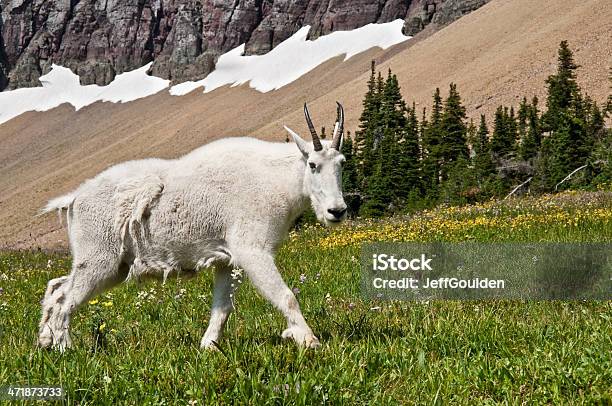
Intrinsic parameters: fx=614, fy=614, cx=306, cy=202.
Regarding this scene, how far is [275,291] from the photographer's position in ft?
16.6

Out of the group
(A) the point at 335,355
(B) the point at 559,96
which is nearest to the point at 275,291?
(A) the point at 335,355

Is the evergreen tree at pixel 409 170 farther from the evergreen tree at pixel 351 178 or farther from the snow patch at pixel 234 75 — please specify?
the snow patch at pixel 234 75

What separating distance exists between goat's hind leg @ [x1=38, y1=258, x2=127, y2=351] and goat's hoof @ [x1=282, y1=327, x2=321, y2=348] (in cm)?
188

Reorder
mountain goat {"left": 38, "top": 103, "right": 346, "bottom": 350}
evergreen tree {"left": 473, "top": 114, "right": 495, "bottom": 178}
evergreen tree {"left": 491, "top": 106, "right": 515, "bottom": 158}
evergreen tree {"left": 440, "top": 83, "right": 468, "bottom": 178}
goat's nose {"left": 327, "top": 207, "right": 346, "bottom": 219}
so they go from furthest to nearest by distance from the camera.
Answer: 1. evergreen tree {"left": 440, "top": 83, "right": 468, "bottom": 178}
2. evergreen tree {"left": 491, "top": 106, "right": 515, "bottom": 158}
3. evergreen tree {"left": 473, "top": 114, "right": 495, "bottom": 178}
4. mountain goat {"left": 38, "top": 103, "right": 346, "bottom": 350}
5. goat's nose {"left": 327, "top": 207, "right": 346, "bottom": 219}

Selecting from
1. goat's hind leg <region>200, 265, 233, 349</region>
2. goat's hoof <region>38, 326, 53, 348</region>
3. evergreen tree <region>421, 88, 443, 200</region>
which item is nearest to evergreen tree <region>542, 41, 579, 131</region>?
evergreen tree <region>421, 88, 443, 200</region>

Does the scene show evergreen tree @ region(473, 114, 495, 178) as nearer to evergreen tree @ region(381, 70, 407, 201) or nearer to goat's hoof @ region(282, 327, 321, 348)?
evergreen tree @ region(381, 70, 407, 201)

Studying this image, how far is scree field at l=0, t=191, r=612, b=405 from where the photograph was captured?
3.79 m

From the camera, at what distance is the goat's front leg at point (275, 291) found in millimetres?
4969

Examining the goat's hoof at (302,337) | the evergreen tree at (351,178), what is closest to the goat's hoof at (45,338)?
the goat's hoof at (302,337)

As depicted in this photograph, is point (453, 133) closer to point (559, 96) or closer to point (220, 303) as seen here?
point (559, 96)

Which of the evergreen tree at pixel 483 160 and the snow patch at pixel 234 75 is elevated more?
the snow patch at pixel 234 75

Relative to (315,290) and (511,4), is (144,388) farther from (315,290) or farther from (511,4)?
(511,4)

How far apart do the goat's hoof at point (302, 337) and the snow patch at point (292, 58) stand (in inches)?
5187

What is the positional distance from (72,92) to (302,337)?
635 feet
